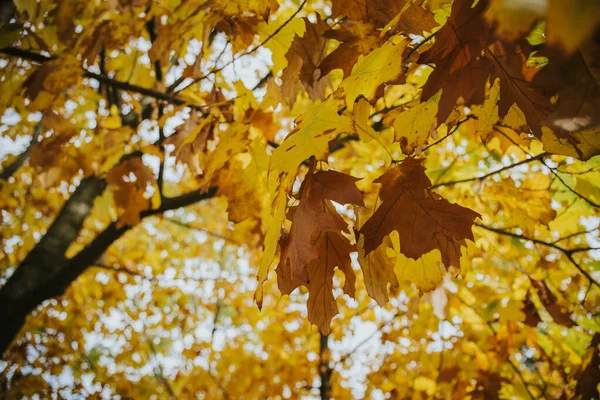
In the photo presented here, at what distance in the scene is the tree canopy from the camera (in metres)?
0.84

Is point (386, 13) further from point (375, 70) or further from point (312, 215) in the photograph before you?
point (312, 215)

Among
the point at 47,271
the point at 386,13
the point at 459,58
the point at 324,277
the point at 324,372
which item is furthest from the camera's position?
the point at 324,372

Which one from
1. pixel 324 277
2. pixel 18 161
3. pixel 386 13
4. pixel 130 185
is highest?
pixel 18 161

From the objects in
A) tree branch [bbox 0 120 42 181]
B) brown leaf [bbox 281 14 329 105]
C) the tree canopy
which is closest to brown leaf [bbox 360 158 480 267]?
the tree canopy

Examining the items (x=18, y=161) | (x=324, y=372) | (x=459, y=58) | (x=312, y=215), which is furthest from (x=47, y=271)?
(x=459, y=58)

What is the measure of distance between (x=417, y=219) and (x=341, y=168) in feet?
6.03

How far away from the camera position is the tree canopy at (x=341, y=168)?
84 cm

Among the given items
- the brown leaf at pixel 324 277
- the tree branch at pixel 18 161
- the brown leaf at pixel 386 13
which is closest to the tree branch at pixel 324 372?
the brown leaf at pixel 324 277

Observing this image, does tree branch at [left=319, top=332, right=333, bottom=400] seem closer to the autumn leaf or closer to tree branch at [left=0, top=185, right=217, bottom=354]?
tree branch at [left=0, top=185, right=217, bottom=354]

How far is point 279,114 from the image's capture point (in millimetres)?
3215

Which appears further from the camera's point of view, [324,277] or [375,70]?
[324,277]

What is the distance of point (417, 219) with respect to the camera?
39.9 inches

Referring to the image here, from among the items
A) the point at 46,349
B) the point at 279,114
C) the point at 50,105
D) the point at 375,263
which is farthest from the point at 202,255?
the point at 375,263

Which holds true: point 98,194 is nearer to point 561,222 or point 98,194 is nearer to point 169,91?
point 169,91
